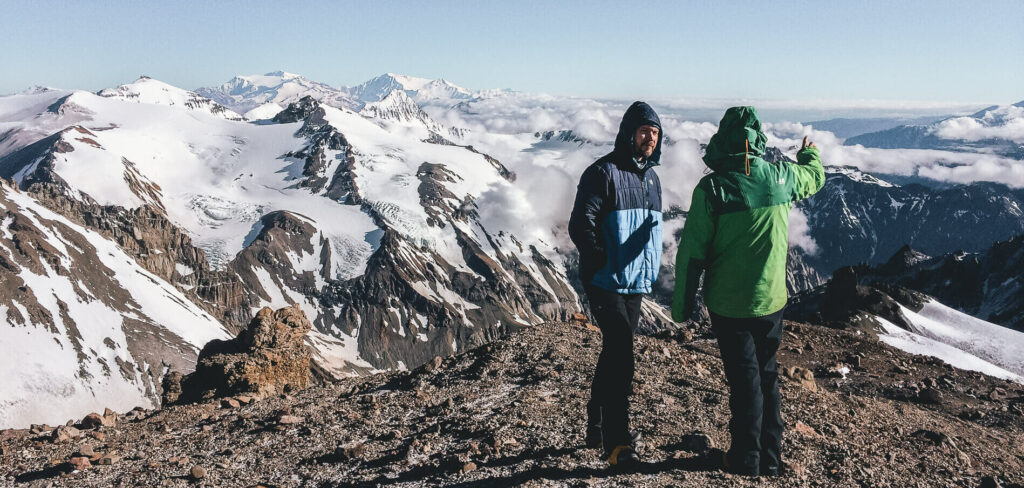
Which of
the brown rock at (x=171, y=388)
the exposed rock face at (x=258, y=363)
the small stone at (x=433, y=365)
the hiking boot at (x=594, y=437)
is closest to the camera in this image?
the hiking boot at (x=594, y=437)

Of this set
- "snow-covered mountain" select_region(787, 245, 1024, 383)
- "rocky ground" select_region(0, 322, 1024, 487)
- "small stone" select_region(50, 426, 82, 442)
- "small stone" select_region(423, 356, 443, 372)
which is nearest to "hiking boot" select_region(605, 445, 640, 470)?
"rocky ground" select_region(0, 322, 1024, 487)

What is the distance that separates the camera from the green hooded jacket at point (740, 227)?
758 centimetres

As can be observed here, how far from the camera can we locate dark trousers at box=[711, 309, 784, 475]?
7.84m

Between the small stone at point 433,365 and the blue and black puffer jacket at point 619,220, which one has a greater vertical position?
the blue and black puffer jacket at point 619,220

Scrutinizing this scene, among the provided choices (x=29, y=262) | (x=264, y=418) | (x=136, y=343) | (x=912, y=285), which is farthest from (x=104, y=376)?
(x=912, y=285)

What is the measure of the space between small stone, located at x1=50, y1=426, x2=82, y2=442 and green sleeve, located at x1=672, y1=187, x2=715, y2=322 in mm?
13140

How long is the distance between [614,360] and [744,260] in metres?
2.24

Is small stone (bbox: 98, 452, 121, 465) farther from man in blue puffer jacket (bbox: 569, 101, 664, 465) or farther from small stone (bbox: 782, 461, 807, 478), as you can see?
small stone (bbox: 782, 461, 807, 478)

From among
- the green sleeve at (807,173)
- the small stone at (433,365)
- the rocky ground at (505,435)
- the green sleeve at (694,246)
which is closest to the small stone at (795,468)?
the rocky ground at (505,435)

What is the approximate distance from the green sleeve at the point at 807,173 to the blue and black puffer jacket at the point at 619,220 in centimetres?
186

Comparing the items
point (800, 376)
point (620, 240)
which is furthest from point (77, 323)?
point (620, 240)

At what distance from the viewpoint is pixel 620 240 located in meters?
8.14

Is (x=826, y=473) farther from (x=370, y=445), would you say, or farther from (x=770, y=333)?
(x=370, y=445)

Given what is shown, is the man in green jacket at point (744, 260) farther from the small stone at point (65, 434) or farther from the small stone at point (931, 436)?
the small stone at point (65, 434)
